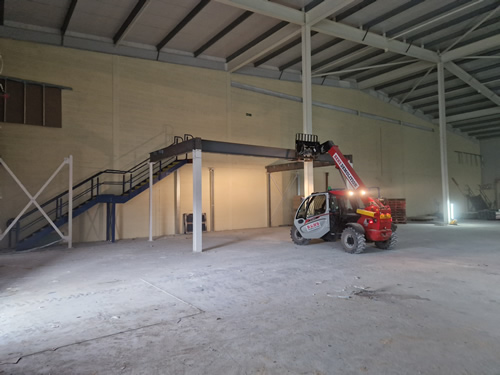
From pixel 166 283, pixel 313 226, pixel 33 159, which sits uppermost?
pixel 33 159

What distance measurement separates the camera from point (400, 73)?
65.2 feet

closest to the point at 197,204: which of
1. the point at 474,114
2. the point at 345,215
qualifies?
the point at 345,215

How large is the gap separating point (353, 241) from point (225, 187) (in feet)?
28.3

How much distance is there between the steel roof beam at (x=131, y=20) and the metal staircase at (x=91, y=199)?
187 inches

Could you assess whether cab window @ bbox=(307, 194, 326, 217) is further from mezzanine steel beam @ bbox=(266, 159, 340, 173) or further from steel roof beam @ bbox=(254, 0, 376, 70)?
steel roof beam @ bbox=(254, 0, 376, 70)

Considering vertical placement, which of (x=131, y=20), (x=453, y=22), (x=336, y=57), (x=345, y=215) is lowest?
(x=345, y=215)

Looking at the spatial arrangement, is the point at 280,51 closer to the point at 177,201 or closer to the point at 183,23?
the point at 183,23

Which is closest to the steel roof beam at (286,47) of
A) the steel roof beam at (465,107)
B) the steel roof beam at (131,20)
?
the steel roof beam at (131,20)

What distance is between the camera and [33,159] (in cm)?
1227

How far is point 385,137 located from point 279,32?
44.1 ft

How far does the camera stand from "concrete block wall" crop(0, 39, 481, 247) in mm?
Result: 12383

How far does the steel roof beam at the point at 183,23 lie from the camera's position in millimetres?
12516

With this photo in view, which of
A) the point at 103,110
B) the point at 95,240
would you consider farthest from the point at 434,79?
the point at 95,240

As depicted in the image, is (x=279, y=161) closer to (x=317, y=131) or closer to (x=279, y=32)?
(x=317, y=131)
